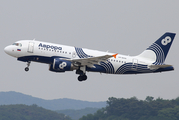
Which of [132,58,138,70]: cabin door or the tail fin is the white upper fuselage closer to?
[132,58,138,70]: cabin door

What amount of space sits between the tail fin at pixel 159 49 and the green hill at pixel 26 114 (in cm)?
7551

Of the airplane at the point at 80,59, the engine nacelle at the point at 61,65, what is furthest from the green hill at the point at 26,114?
the engine nacelle at the point at 61,65

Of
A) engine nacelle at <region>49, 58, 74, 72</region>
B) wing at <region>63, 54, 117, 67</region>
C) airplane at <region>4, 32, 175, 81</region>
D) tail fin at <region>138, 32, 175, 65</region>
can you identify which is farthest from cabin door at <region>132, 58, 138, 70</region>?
engine nacelle at <region>49, 58, 74, 72</region>

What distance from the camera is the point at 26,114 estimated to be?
12719 centimetres

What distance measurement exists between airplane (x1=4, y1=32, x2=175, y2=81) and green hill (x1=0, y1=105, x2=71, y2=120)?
76.7m

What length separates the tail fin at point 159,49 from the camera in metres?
49.0

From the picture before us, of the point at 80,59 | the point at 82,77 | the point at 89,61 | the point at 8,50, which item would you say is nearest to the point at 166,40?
the point at 89,61

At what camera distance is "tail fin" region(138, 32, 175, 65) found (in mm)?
49031

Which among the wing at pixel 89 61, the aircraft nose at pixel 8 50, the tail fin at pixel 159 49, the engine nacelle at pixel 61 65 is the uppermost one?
the tail fin at pixel 159 49

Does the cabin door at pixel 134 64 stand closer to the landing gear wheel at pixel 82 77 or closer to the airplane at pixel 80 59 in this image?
the airplane at pixel 80 59

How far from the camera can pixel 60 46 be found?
44.2m

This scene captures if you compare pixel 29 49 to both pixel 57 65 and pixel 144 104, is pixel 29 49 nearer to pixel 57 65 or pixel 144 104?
pixel 57 65

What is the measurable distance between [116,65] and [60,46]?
8.66 m

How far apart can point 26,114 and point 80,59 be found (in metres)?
90.7
